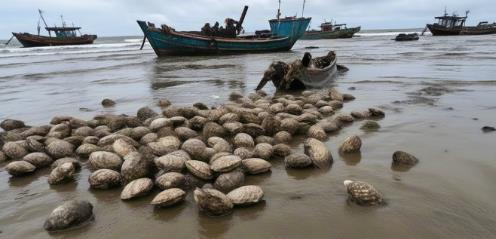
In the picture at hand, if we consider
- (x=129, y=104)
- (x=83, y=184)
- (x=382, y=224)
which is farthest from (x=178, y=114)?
(x=382, y=224)

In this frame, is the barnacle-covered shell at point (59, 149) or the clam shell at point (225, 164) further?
the barnacle-covered shell at point (59, 149)

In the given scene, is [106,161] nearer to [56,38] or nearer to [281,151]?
[281,151]

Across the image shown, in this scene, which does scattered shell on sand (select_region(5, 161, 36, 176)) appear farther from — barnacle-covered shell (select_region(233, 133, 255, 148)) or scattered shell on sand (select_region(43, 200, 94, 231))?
barnacle-covered shell (select_region(233, 133, 255, 148))

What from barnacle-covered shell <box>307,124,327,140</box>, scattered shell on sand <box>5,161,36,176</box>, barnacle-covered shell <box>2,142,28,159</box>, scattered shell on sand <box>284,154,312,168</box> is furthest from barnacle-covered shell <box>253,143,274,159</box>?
barnacle-covered shell <box>2,142,28,159</box>

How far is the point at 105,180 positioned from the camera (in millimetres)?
3795

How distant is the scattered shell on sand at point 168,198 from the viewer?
130 inches

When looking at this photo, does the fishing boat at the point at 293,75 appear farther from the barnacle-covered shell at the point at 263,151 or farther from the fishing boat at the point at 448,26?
the fishing boat at the point at 448,26

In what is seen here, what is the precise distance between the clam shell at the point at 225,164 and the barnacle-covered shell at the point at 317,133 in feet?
5.80

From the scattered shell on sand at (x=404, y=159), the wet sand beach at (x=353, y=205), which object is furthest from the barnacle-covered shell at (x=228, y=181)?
the scattered shell on sand at (x=404, y=159)

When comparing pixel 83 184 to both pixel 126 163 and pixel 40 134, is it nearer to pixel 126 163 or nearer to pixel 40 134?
pixel 126 163

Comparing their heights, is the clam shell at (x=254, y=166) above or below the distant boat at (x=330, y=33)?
above

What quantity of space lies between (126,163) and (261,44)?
24.2 meters

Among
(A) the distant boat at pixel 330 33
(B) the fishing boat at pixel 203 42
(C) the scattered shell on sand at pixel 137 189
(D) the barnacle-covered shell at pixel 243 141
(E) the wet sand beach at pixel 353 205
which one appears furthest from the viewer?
(A) the distant boat at pixel 330 33

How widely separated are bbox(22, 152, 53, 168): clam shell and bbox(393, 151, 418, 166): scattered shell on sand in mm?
3628
